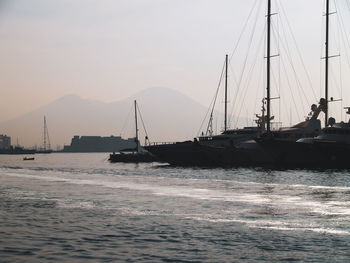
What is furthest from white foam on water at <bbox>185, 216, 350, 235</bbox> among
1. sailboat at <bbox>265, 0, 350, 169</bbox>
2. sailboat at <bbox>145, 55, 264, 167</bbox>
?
sailboat at <bbox>145, 55, 264, 167</bbox>

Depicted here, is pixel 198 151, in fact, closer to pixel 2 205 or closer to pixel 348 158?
pixel 348 158

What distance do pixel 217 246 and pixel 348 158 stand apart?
230 feet

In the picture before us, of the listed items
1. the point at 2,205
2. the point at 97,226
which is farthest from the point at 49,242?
the point at 2,205

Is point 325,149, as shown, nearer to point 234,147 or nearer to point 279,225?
point 234,147

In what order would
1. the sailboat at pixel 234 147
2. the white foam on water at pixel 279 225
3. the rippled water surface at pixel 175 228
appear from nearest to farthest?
the rippled water surface at pixel 175 228
the white foam on water at pixel 279 225
the sailboat at pixel 234 147

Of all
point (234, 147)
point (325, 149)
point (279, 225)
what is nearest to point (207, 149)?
point (234, 147)

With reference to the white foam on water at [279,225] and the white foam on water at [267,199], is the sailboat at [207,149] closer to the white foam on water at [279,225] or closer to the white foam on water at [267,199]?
the white foam on water at [267,199]

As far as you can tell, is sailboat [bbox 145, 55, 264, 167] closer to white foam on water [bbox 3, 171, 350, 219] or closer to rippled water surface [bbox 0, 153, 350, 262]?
white foam on water [bbox 3, 171, 350, 219]

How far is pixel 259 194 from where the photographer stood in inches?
1656

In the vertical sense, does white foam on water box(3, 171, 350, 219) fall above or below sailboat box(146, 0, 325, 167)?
below

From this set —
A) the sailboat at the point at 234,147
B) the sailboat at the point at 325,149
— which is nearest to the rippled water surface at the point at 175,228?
the sailboat at the point at 325,149

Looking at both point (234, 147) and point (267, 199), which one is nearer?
point (267, 199)

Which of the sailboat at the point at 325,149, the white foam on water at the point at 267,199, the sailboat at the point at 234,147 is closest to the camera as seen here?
the white foam on water at the point at 267,199

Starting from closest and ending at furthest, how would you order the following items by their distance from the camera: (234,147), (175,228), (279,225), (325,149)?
(175,228) → (279,225) → (325,149) → (234,147)
